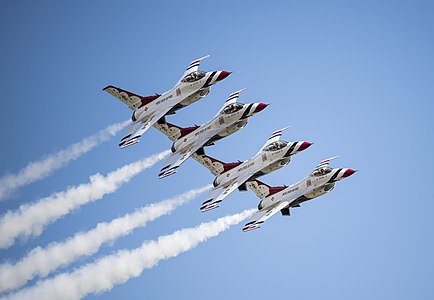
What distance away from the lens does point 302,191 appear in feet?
354

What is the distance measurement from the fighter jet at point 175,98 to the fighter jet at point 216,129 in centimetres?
254

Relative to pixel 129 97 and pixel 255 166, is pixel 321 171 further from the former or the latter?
pixel 129 97

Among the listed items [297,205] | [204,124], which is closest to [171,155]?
[204,124]

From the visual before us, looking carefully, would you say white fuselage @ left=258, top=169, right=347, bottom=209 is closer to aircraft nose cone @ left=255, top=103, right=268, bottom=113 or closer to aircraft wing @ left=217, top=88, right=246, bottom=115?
aircraft nose cone @ left=255, top=103, right=268, bottom=113

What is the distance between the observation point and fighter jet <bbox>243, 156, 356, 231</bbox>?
107m

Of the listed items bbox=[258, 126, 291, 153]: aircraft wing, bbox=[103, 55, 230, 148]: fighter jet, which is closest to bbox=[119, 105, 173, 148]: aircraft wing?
bbox=[103, 55, 230, 148]: fighter jet

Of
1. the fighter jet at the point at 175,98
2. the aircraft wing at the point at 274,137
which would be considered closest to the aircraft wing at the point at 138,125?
the fighter jet at the point at 175,98

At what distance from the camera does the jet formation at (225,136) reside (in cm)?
10762

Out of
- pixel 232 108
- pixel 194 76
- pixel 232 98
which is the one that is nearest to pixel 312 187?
pixel 232 108

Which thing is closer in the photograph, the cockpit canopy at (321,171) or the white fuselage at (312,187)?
the white fuselage at (312,187)

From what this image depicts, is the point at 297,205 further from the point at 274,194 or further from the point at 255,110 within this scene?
the point at 255,110

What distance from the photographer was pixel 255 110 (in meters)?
108

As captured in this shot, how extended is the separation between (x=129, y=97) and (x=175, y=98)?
6448 millimetres

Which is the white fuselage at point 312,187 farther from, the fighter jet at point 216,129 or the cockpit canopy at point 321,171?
the fighter jet at point 216,129
